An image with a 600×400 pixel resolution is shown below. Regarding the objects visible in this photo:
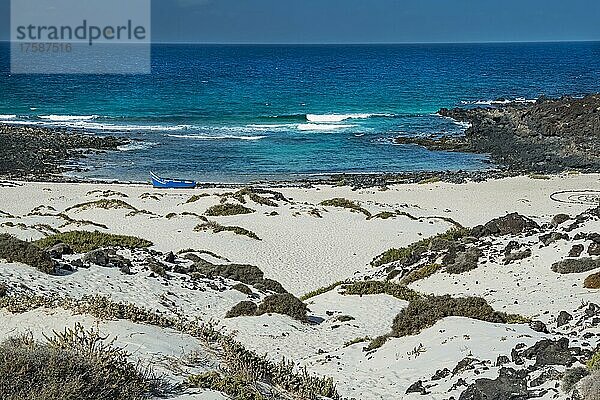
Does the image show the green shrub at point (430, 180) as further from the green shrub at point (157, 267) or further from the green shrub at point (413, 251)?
the green shrub at point (157, 267)

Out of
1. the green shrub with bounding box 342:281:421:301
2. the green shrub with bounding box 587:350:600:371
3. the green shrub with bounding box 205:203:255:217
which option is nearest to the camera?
the green shrub with bounding box 587:350:600:371

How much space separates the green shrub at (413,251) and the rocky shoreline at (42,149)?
21.4 meters

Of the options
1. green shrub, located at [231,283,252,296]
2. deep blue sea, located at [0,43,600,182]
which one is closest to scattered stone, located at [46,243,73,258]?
green shrub, located at [231,283,252,296]

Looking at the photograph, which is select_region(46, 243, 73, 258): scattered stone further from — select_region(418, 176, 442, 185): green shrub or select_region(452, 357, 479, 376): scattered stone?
select_region(418, 176, 442, 185): green shrub

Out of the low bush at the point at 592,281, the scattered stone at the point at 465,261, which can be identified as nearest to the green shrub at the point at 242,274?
the scattered stone at the point at 465,261

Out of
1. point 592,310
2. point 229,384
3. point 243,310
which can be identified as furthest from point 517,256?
point 229,384

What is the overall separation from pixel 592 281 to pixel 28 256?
1114 centimetres

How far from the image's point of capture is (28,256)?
1388 cm

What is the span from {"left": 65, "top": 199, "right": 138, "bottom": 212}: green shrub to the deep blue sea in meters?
11.0

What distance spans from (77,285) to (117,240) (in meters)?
5.71

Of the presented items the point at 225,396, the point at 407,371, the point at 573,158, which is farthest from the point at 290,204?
the point at 573,158

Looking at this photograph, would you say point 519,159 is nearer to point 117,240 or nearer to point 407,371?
point 117,240

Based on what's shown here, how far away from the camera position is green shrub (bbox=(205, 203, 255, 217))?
964 inches

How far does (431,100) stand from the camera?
2810 inches
